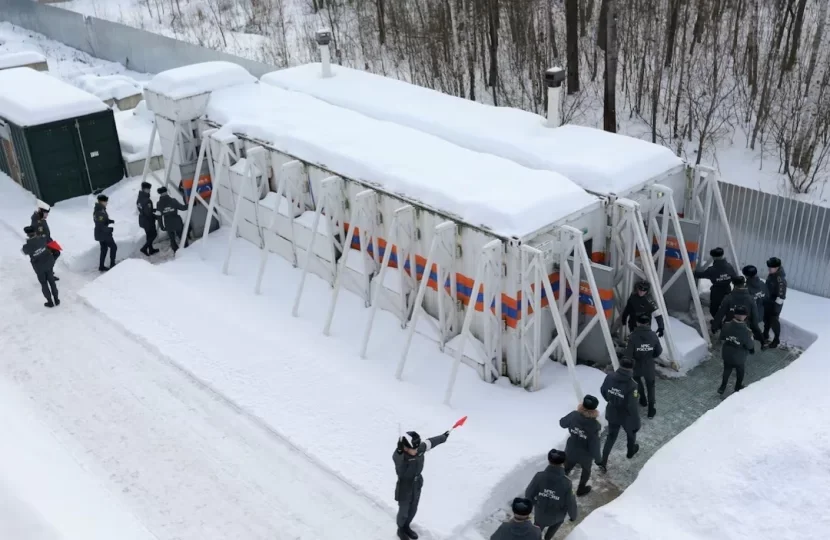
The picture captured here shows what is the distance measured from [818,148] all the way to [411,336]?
10232 millimetres

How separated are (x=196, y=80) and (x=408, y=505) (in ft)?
31.0

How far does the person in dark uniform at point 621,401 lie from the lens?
8438 mm

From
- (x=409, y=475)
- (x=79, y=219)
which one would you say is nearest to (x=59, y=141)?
(x=79, y=219)

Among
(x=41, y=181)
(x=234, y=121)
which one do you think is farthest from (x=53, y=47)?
(x=234, y=121)

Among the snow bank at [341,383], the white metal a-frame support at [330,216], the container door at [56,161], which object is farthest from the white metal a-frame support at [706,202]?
the container door at [56,161]

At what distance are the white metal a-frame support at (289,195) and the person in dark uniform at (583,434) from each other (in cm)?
598

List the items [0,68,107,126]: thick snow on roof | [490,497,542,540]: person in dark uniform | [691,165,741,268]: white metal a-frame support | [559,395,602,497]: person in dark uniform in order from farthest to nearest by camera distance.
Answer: [0,68,107,126]: thick snow on roof, [691,165,741,268]: white metal a-frame support, [559,395,602,497]: person in dark uniform, [490,497,542,540]: person in dark uniform

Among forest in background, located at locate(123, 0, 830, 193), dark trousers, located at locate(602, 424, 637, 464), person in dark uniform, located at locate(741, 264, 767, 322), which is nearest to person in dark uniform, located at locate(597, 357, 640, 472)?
dark trousers, located at locate(602, 424, 637, 464)

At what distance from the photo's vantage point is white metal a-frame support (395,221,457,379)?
980cm

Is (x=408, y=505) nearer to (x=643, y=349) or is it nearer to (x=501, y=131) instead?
(x=643, y=349)

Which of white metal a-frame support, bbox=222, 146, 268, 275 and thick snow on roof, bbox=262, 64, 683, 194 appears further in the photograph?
white metal a-frame support, bbox=222, 146, 268, 275

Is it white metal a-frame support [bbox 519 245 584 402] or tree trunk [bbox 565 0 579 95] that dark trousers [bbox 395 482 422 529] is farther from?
tree trunk [bbox 565 0 579 95]

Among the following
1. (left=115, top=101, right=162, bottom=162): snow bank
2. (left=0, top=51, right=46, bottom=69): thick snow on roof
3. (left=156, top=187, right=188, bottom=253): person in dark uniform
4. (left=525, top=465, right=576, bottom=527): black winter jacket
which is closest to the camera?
(left=525, top=465, right=576, bottom=527): black winter jacket

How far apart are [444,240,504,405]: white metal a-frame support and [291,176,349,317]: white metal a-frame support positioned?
2397 millimetres
